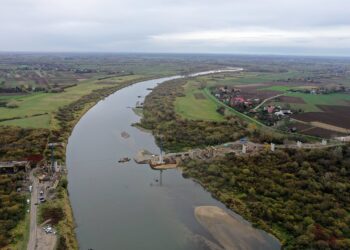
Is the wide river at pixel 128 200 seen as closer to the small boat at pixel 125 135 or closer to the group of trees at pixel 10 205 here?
the small boat at pixel 125 135

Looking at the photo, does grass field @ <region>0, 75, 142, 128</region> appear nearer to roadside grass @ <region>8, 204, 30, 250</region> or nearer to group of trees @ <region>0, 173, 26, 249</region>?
group of trees @ <region>0, 173, 26, 249</region>

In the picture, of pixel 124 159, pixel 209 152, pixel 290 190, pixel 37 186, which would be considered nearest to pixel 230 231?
pixel 290 190

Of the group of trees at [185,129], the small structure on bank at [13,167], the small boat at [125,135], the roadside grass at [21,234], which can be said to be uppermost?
the group of trees at [185,129]

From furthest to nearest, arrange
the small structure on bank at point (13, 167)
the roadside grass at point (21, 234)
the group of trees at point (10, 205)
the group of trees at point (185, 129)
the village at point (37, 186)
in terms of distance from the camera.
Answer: the group of trees at point (185, 129)
the small structure on bank at point (13, 167)
the group of trees at point (10, 205)
the village at point (37, 186)
the roadside grass at point (21, 234)

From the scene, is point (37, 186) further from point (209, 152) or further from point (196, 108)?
point (196, 108)

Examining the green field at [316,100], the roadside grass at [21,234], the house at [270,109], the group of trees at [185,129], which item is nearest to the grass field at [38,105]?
the group of trees at [185,129]

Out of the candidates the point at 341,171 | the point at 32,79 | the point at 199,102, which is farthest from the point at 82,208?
the point at 32,79

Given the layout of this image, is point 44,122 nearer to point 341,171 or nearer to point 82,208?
point 82,208
